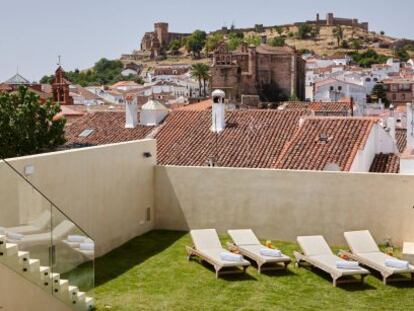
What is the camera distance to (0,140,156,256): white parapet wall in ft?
27.6

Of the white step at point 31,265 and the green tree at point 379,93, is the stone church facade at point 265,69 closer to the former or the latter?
the green tree at point 379,93

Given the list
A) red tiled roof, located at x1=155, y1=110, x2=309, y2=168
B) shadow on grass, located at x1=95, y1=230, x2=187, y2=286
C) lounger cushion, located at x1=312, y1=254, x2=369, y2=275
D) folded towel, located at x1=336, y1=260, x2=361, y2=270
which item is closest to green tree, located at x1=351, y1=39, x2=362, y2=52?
red tiled roof, located at x1=155, y1=110, x2=309, y2=168

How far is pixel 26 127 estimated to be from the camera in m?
22.8

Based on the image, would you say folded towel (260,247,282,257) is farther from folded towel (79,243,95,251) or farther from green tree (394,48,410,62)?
green tree (394,48,410,62)

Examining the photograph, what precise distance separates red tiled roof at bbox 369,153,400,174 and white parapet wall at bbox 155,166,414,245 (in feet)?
16.8

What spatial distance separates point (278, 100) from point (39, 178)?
83.5 metres

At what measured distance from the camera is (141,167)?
13.8m

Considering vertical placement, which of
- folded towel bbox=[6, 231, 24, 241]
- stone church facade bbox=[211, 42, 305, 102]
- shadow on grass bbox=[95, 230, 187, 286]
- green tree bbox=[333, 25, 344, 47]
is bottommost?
shadow on grass bbox=[95, 230, 187, 286]

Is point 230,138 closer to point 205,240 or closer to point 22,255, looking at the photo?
point 205,240

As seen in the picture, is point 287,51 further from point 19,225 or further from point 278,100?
point 19,225

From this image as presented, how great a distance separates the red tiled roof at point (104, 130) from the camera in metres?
22.6

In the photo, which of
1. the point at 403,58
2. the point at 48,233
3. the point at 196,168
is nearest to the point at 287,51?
the point at 403,58

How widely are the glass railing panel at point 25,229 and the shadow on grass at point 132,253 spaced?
90.7 inches

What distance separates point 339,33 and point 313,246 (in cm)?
15401
